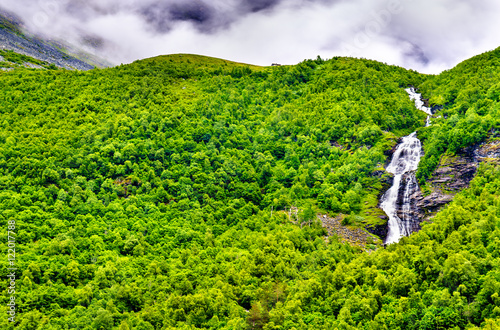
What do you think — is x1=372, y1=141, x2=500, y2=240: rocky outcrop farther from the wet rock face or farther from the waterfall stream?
the waterfall stream

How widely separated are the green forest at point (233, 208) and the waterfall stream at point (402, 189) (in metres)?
4.50

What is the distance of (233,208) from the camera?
438ft

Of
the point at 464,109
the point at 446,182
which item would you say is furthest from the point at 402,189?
the point at 464,109

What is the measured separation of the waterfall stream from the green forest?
4498 mm

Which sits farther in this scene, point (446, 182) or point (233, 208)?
point (233, 208)

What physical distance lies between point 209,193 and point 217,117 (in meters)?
45.3

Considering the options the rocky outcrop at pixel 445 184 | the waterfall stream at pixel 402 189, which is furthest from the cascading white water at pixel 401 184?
the rocky outcrop at pixel 445 184

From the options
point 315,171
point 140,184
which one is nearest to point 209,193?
point 140,184

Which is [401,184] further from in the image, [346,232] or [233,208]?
[233,208]

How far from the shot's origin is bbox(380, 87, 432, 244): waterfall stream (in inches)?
4865

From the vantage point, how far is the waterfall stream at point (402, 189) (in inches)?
4865

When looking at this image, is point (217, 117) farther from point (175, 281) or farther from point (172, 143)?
point (175, 281)

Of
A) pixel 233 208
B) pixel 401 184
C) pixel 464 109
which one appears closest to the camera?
pixel 233 208

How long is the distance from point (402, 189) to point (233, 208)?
53577mm
